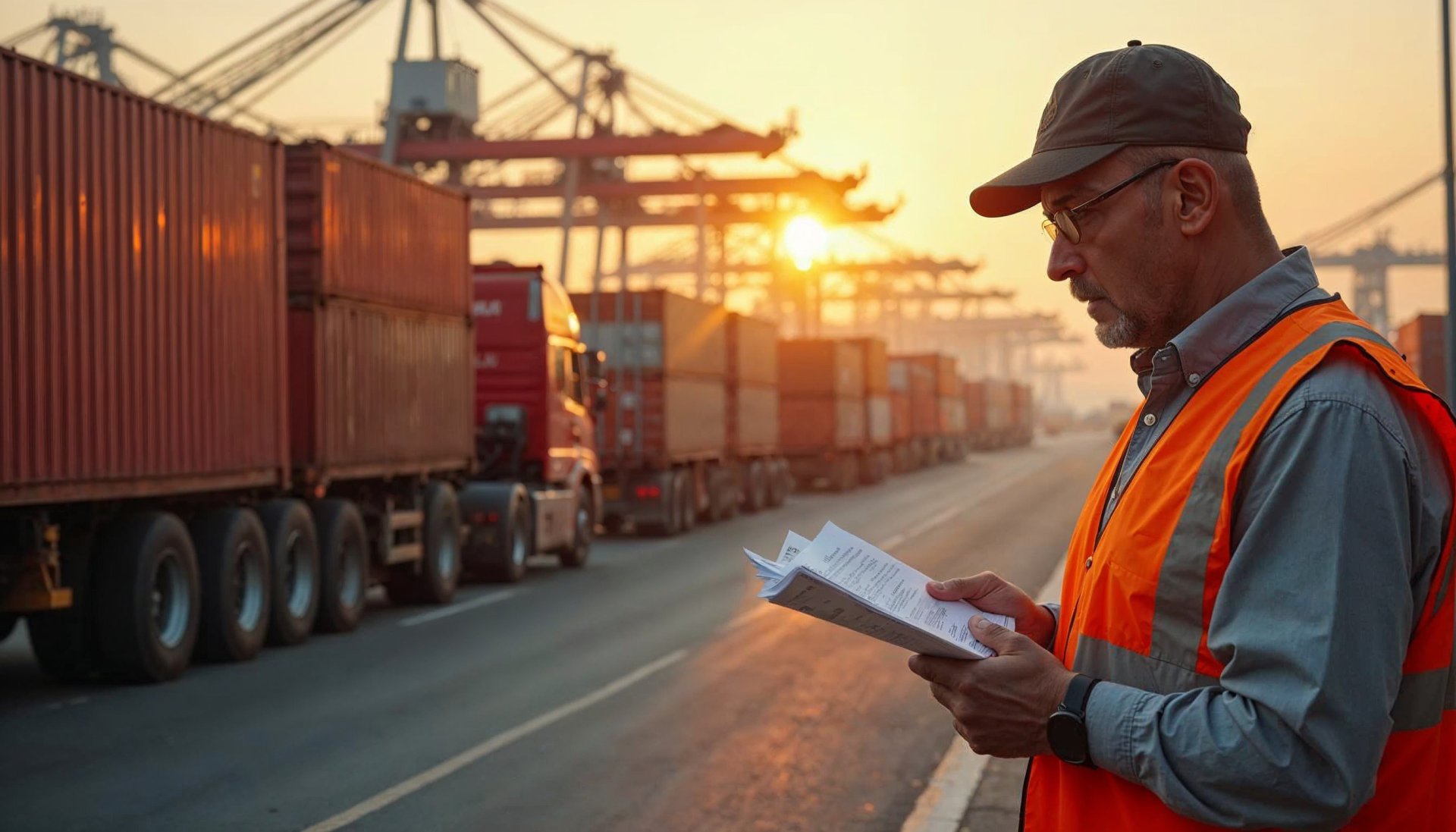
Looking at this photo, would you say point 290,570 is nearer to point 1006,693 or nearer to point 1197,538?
point 1006,693

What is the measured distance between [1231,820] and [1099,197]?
918mm

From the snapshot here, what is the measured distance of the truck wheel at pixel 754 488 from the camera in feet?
113

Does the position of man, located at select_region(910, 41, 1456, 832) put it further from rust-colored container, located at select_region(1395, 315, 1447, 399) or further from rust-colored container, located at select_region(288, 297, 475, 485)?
rust-colored container, located at select_region(1395, 315, 1447, 399)

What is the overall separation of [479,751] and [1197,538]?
7.19m

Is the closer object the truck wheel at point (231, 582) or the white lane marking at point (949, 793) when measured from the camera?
the white lane marking at point (949, 793)

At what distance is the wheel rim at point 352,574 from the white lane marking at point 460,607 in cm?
57

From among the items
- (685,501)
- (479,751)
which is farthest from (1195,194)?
(685,501)

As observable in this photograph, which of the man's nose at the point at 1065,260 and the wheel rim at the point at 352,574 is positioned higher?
the man's nose at the point at 1065,260

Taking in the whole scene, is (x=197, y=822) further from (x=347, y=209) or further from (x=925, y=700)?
(x=347, y=209)

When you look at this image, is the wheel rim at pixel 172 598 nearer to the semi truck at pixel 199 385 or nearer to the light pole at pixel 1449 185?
the semi truck at pixel 199 385

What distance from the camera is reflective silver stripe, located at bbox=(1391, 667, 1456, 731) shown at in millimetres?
2262

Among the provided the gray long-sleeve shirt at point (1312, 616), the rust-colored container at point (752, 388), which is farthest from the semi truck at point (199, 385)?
the rust-colored container at point (752, 388)

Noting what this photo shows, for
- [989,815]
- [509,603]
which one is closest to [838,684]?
[989,815]

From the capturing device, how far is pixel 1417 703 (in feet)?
7.43
